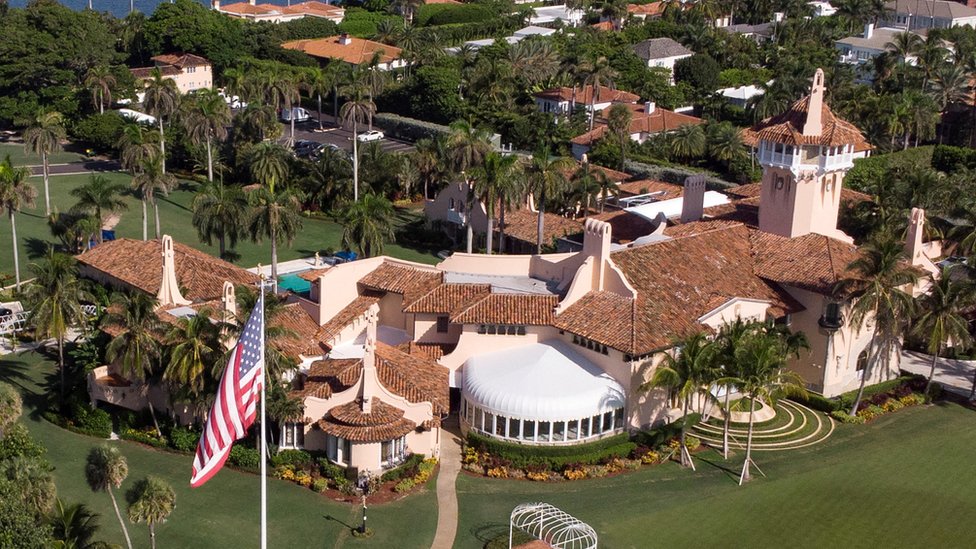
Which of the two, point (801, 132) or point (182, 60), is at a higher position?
point (801, 132)

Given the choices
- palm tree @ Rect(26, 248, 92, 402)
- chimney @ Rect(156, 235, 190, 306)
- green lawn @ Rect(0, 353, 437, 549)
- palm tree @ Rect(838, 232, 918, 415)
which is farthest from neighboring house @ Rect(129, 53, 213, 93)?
palm tree @ Rect(838, 232, 918, 415)

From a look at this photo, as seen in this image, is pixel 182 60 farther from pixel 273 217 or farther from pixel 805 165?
pixel 805 165

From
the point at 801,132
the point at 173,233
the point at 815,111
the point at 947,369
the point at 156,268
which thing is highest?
the point at 815,111

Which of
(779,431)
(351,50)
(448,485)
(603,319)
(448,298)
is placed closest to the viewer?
(448,485)

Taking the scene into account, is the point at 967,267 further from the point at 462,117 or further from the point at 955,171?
the point at 462,117

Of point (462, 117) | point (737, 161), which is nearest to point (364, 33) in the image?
point (462, 117)

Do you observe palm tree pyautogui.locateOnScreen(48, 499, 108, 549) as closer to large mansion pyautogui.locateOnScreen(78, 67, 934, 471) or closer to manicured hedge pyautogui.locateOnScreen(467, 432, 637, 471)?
large mansion pyautogui.locateOnScreen(78, 67, 934, 471)

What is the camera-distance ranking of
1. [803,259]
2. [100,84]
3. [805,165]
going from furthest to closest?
[100,84] < [805,165] < [803,259]

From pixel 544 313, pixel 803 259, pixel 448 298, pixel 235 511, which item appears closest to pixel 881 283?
pixel 803 259
